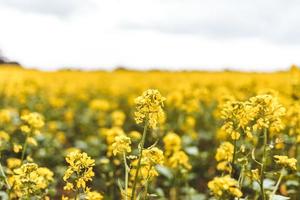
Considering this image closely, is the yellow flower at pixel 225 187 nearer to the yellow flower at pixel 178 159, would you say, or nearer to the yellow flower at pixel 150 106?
the yellow flower at pixel 150 106

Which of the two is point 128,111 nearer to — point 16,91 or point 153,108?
point 16,91

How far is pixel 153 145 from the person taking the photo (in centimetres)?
304

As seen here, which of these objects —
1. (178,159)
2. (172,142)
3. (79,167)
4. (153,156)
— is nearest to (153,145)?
(153,156)

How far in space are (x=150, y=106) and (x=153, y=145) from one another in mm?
182

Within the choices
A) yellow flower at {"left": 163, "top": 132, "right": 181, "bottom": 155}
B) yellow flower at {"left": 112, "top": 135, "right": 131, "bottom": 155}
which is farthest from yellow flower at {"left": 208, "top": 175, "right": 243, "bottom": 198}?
yellow flower at {"left": 163, "top": 132, "right": 181, "bottom": 155}

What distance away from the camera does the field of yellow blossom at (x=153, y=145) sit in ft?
10.3

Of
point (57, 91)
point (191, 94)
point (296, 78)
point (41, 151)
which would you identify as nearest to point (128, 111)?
point (57, 91)

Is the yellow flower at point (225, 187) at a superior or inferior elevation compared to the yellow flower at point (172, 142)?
superior

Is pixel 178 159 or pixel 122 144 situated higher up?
pixel 122 144

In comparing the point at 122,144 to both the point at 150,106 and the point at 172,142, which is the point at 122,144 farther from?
the point at 172,142

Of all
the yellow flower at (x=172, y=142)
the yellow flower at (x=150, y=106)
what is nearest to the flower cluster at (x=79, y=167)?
the yellow flower at (x=150, y=106)

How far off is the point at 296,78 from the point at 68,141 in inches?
194

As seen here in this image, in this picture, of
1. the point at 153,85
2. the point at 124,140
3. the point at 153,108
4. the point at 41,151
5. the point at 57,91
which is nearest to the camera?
the point at 153,108

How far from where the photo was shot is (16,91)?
10344 millimetres
